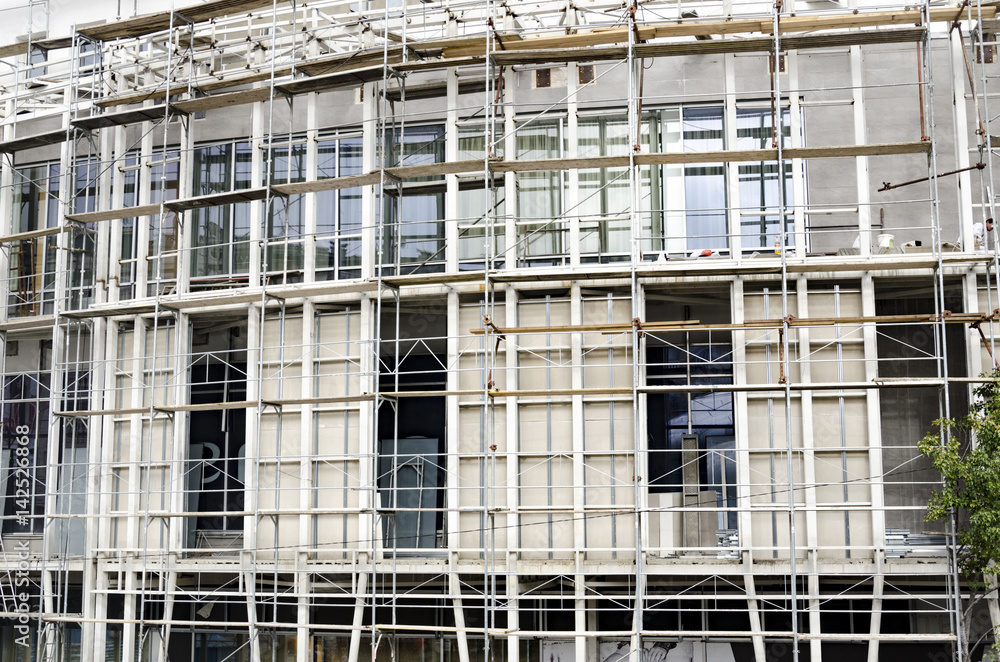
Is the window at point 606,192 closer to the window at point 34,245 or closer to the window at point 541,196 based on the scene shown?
the window at point 541,196

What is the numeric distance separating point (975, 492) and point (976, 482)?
6.7 inches

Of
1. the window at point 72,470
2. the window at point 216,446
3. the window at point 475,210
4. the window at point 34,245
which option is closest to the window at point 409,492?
the window at point 216,446

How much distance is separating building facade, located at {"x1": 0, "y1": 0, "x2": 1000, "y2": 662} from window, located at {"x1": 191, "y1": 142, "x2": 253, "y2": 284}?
3.1 inches

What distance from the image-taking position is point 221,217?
2300 cm

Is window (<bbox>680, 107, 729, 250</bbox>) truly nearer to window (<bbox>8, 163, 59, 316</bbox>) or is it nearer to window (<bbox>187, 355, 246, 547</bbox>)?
window (<bbox>187, 355, 246, 547</bbox>)

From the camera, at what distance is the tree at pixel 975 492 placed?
16562 millimetres

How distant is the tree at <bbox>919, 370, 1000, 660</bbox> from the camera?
16.6 meters

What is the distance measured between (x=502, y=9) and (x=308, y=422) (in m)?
9.05

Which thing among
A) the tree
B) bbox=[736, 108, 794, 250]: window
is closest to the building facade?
bbox=[736, 108, 794, 250]: window

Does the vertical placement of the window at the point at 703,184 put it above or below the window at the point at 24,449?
above

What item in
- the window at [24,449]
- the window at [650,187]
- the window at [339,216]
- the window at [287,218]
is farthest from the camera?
the window at [24,449]

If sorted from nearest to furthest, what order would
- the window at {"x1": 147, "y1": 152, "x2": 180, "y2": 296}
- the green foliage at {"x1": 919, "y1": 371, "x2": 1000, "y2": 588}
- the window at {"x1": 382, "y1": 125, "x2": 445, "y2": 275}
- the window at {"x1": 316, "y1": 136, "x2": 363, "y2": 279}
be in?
1. the green foliage at {"x1": 919, "y1": 371, "x2": 1000, "y2": 588}
2. the window at {"x1": 382, "y1": 125, "x2": 445, "y2": 275}
3. the window at {"x1": 316, "y1": 136, "x2": 363, "y2": 279}
4. the window at {"x1": 147, "y1": 152, "x2": 180, "y2": 296}

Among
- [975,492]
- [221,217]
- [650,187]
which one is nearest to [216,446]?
[221,217]

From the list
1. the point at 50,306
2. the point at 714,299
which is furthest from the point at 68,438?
the point at 714,299
